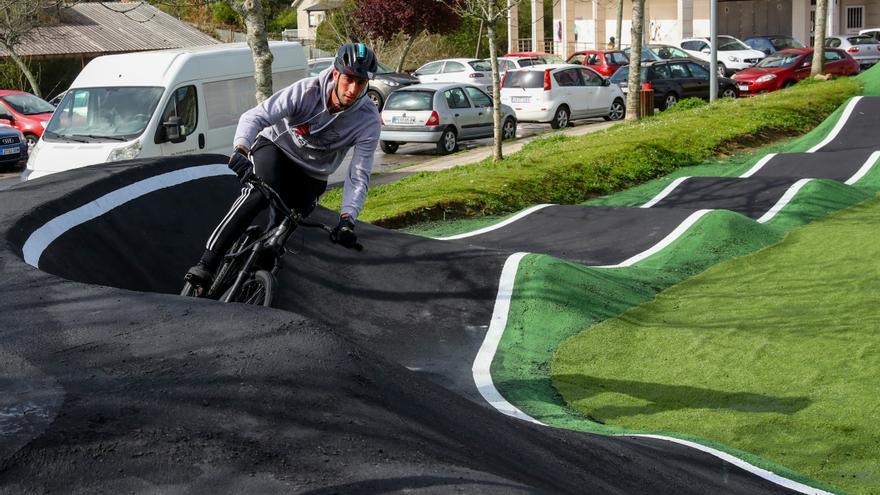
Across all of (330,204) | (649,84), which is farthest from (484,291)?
(649,84)

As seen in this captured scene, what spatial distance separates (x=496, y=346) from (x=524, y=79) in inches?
786

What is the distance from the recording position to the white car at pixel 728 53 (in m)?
41.0

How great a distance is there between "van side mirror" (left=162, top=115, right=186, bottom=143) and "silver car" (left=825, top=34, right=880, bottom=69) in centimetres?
3623

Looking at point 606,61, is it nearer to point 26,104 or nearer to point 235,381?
point 26,104

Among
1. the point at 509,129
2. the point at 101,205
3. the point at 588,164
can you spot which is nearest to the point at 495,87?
the point at 588,164

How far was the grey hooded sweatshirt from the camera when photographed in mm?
6113

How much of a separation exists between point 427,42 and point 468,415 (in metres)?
46.5

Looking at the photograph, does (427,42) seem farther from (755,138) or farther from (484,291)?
(484,291)

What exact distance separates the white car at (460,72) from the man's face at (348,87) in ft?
97.0

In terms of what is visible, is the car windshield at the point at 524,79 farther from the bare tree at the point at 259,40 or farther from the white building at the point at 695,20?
the white building at the point at 695,20

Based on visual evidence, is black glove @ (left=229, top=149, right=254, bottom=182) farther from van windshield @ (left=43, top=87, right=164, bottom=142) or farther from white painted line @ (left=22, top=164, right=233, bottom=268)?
van windshield @ (left=43, top=87, right=164, bottom=142)

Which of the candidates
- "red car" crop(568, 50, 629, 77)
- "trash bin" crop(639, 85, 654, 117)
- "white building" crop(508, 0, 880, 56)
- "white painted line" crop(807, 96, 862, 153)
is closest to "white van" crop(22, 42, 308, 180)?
"white painted line" crop(807, 96, 862, 153)

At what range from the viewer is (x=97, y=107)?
15555 mm

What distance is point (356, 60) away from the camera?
5.77m
